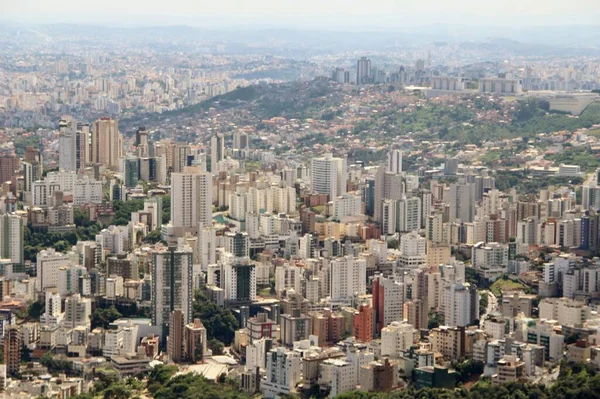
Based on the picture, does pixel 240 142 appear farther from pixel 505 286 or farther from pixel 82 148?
pixel 505 286

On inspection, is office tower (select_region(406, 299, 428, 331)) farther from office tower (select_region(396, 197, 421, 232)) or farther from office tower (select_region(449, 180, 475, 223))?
office tower (select_region(449, 180, 475, 223))

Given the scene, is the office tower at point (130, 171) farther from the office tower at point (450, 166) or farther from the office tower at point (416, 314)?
the office tower at point (416, 314)

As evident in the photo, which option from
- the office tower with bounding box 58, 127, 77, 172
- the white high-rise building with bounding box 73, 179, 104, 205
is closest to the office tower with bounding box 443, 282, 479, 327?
the white high-rise building with bounding box 73, 179, 104, 205

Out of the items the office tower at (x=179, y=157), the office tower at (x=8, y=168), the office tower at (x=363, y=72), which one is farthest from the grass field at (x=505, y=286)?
the office tower at (x=363, y=72)

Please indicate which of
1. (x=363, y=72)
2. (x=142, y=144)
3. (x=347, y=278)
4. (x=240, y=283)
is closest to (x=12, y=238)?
(x=240, y=283)

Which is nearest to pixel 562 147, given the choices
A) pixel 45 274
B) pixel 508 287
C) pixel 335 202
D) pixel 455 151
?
pixel 455 151

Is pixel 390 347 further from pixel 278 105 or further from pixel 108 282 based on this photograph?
pixel 278 105
